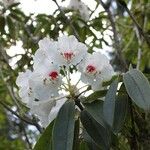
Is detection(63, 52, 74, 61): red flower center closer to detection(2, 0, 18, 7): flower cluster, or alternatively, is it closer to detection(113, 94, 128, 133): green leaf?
detection(113, 94, 128, 133): green leaf

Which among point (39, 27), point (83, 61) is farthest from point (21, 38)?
point (83, 61)

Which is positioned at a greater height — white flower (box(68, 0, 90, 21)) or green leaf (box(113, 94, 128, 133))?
white flower (box(68, 0, 90, 21))

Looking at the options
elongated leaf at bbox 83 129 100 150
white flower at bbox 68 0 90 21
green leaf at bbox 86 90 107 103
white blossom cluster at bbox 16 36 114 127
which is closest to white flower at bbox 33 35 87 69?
white blossom cluster at bbox 16 36 114 127

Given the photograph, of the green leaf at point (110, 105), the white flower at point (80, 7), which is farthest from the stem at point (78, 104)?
the white flower at point (80, 7)

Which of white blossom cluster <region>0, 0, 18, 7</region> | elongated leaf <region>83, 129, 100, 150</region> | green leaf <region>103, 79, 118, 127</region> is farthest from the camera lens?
white blossom cluster <region>0, 0, 18, 7</region>

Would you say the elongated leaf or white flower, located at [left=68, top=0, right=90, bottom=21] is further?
white flower, located at [left=68, top=0, right=90, bottom=21]

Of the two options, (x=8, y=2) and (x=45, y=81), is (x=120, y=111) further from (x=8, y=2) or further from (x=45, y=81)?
(x=8, y=2)
